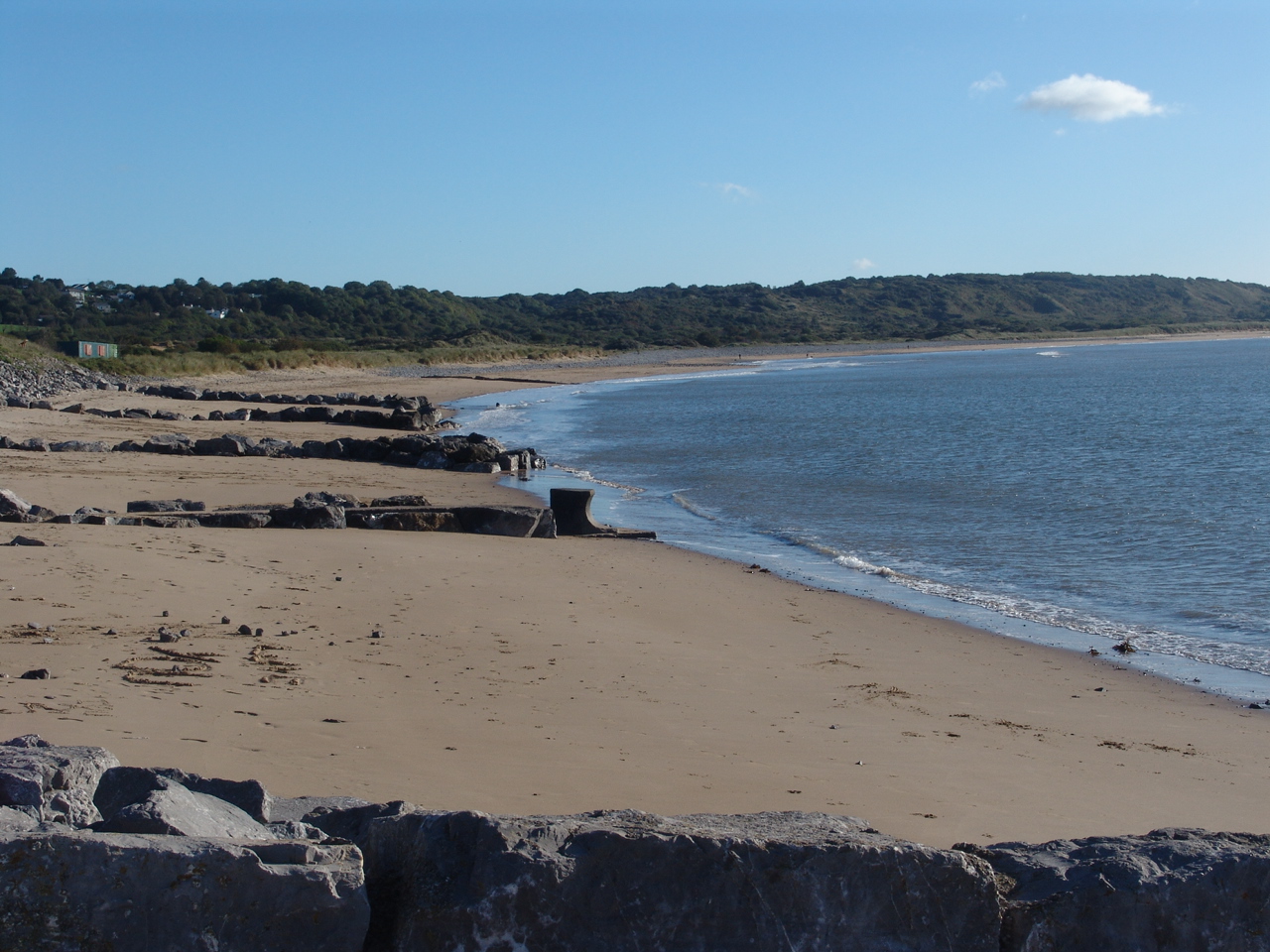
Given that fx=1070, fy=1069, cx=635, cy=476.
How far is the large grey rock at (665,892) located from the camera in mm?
2867

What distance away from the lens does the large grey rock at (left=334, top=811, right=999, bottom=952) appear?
2.87 meters

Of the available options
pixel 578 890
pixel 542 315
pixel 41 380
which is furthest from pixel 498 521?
pixel 542 315

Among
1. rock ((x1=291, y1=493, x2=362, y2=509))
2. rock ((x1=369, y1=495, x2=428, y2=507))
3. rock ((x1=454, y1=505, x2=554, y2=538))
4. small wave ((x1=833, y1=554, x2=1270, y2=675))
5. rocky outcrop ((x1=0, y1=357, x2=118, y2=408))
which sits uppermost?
rocky outcrop ((x1=0, y1=357, x2=118, y2=408))

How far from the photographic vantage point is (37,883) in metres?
2.67

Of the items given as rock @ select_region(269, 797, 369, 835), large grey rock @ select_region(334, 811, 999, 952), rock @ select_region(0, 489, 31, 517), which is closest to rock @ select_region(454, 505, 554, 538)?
rock @ select_region(0, 489, 31, 517)

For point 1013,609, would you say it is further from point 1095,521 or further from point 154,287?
point 154,287

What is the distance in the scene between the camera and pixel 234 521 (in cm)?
1264

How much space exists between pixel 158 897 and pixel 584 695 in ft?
14.0

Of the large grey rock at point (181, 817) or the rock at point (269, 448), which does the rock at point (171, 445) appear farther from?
the large grey rock at point (181, 817)

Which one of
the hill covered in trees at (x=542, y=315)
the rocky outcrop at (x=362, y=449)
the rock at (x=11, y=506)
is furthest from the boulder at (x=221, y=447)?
the hill covered in trees at (x=542, y=315)

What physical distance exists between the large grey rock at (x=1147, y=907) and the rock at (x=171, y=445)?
21.0 m

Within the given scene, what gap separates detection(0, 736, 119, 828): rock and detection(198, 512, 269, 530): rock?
9.22m

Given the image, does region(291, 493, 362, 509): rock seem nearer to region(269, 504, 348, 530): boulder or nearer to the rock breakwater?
region(269, 504, 348, 530): boulder

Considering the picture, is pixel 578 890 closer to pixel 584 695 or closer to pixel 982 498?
pixel 584 695
